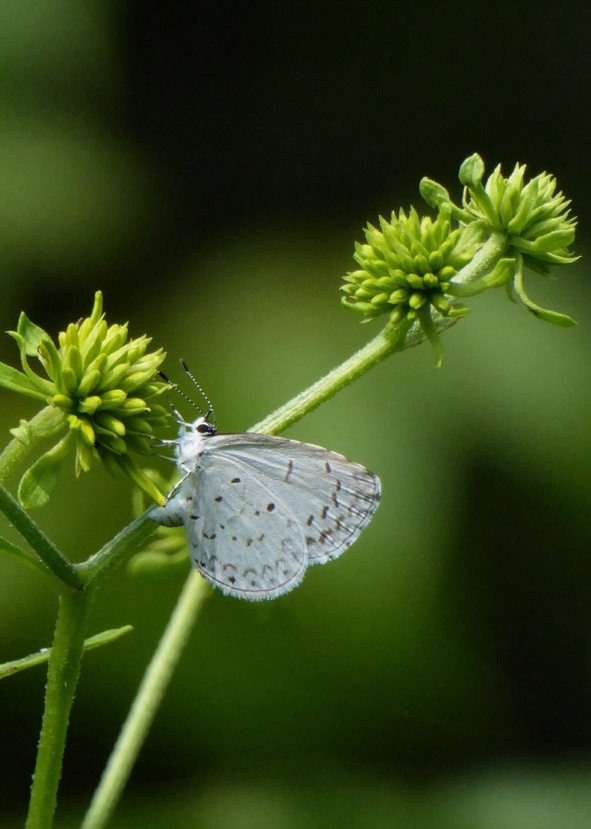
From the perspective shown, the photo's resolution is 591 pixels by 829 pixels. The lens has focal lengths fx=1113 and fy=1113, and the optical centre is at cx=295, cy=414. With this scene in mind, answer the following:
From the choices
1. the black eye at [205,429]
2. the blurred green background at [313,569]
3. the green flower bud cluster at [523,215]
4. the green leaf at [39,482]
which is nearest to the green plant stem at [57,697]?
the green leaf at [39,482]

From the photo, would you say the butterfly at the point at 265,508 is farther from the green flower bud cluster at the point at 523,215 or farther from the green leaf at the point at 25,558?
the green flower bud cluster at the point at 523,215

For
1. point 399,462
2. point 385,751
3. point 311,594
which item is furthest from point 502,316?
point 385,751

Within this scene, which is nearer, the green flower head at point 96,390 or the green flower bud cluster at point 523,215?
the green flower head at point 96,390

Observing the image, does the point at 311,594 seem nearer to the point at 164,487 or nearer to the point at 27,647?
the point at 27,647

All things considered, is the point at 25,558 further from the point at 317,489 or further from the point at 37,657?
the point at 317,489

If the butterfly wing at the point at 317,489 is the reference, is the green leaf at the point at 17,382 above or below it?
above

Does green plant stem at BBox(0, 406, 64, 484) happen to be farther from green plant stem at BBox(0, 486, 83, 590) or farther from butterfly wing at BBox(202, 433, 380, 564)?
butterfly wing at BBox(202, 433, 380, 564)

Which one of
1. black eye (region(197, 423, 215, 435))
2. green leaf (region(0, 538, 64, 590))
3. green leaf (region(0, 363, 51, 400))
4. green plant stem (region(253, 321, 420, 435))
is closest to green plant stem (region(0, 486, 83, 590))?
green leaf (region(0, 538, 64, 590))

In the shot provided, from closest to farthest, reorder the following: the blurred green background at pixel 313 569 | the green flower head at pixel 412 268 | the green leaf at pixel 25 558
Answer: the green leaf at pixel 25 558 → the green flower head at pixel 412 268 → the blurred green background at pixel 313 569
